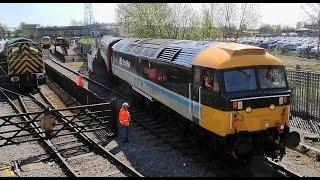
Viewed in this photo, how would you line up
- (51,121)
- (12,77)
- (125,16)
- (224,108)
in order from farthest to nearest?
(125,16)
(12,77)
(51,121)
(224,108)

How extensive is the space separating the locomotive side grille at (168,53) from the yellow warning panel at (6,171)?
20.5 feet

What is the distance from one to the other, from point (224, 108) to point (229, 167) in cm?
190

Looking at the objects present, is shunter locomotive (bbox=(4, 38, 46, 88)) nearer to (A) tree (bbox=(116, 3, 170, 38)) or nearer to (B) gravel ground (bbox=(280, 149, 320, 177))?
(B) gravel ground (bbox=(280, 149, 320, 177))

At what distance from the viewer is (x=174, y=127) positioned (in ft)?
50.0

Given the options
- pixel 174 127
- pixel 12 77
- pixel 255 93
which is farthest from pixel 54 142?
pixel 12 77

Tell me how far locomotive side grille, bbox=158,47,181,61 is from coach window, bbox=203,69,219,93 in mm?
2949

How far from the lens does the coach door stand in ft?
37.2

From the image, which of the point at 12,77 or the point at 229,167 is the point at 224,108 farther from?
the point at 12,77

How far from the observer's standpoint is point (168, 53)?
1440 centimetres

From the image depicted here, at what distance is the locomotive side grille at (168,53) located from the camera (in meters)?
13.8

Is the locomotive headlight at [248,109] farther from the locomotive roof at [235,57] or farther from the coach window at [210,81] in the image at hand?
the locomotive roof at [235,57]

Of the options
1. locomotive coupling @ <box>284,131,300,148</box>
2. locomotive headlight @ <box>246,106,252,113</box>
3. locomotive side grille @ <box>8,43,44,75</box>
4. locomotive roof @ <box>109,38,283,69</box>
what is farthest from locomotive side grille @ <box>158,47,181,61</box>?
locomotive side grille @ <box>8,43,44,75</box>

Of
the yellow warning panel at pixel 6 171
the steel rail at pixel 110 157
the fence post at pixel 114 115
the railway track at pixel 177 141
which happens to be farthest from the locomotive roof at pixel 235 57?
the yellow warning panel at pixel 6 171

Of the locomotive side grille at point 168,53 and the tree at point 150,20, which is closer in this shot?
the locomotive side grille at point 168,53
